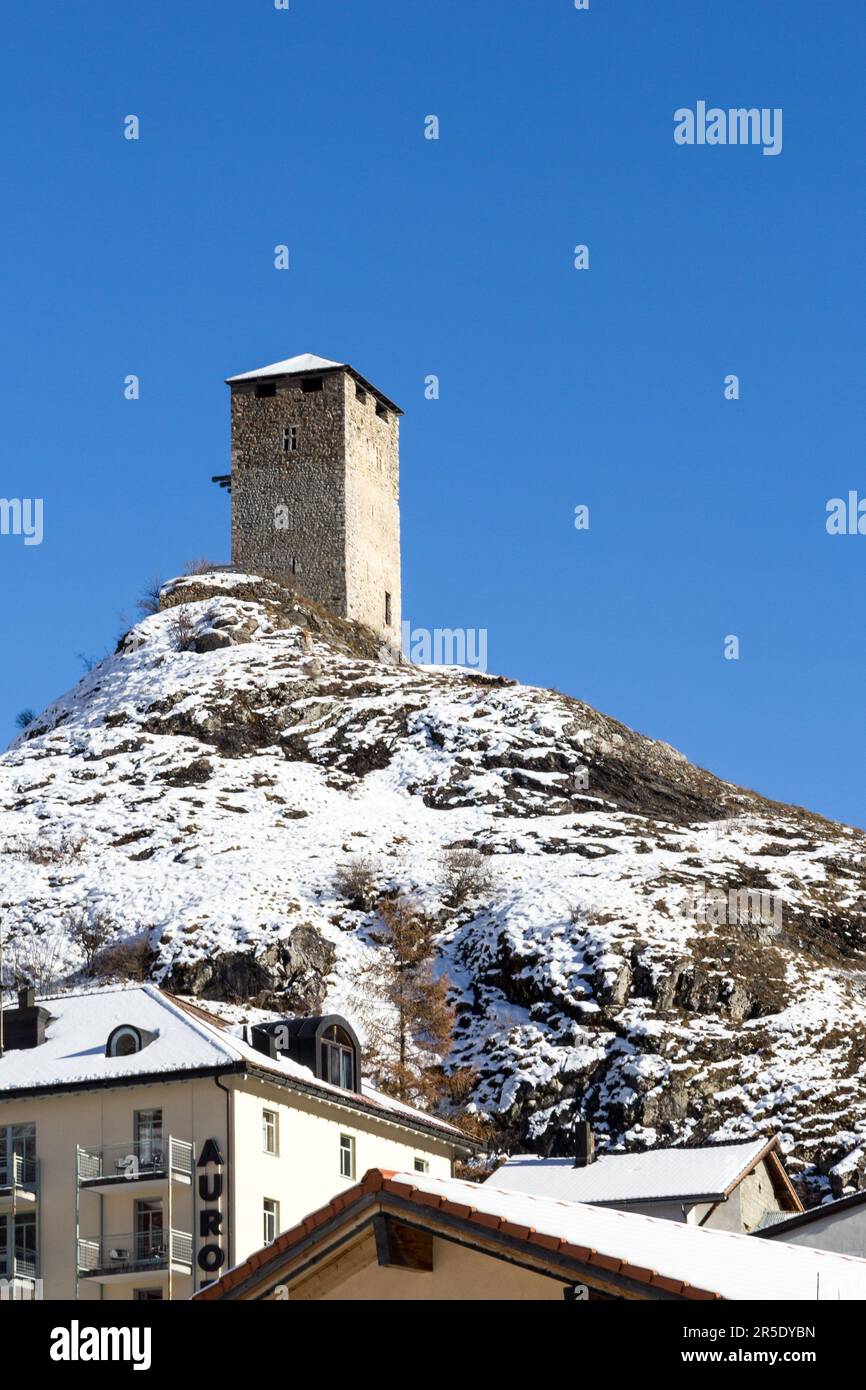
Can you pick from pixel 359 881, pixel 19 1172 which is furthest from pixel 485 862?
pixel 19 1172

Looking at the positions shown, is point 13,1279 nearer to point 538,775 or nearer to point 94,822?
point 94,822

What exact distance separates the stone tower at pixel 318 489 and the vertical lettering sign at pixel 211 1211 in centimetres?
6944

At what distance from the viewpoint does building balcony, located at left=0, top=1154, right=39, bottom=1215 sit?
48.9 metres

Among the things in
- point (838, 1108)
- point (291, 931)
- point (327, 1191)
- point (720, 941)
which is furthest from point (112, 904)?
point (327, 1191)

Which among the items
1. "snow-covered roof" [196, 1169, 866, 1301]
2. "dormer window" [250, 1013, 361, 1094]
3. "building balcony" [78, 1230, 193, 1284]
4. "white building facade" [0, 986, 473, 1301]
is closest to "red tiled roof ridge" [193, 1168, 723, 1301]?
"snow-covered roof" [196, 1169, 866, 1301]

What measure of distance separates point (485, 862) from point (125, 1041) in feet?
131

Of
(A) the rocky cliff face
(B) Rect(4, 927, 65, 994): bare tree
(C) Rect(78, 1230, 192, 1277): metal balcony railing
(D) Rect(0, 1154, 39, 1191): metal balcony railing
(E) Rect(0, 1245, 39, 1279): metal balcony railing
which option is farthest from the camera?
(B) Rect(4, 927, 65, 994): bare tree

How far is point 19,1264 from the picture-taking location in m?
48.5

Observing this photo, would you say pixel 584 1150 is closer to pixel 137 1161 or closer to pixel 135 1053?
pixel 135 1053

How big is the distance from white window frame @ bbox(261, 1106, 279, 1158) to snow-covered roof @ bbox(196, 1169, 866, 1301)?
3424cm

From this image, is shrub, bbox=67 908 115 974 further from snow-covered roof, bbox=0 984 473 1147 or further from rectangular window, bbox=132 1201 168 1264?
rectangular window, bbox=132 1201 168 1264

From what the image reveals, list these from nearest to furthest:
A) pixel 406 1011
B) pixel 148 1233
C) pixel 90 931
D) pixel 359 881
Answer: pixel 148 1233 < pixel 406 1011 < pixel 90 931 < pixel 359 881

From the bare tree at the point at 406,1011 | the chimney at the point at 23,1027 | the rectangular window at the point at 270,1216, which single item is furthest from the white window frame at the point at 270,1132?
the bare tree at the point at 406,1011

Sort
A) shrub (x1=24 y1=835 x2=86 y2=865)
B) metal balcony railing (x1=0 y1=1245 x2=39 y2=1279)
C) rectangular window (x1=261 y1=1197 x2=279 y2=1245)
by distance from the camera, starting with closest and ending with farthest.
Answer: metal balcony railing (x1=0 y1=1245 x2=39 y2=1279), rectangular window (x1=261 y1=1197 x2=279 y2=1245), shrub (x1=24 y1=835 x2=86 y2=865)
